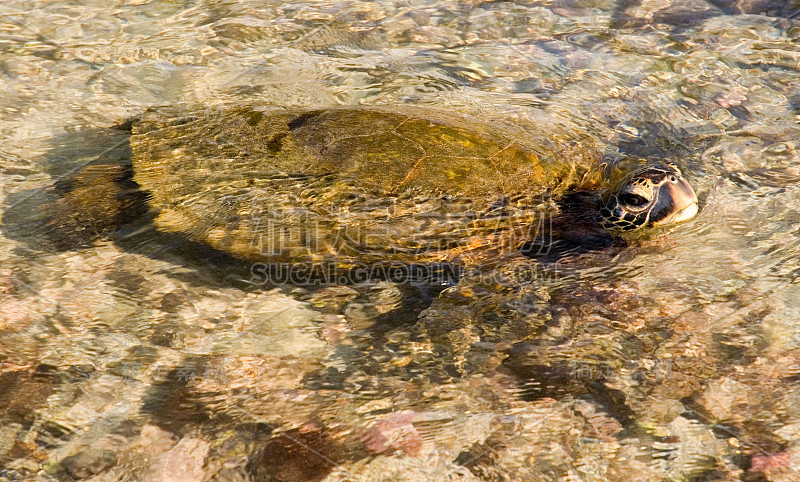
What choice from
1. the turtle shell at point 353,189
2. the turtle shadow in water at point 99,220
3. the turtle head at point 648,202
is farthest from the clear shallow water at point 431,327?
the turtle shell at point 353,189

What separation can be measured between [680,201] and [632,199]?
0.28 meters

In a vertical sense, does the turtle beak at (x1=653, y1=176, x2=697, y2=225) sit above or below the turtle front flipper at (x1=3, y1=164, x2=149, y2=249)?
above

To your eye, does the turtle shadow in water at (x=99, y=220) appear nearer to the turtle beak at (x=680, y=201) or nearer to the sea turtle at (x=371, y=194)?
the sea turtle at (x=371, y=194)

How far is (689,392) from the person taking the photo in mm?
2643

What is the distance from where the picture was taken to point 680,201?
3.51m

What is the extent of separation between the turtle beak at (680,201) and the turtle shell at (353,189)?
1.95 ft

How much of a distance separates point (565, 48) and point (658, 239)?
2.41m

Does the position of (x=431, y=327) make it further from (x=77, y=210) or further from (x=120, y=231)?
(x=77, y=210)

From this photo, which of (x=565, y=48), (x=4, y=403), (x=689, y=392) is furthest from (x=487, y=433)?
(x=565, y=48)

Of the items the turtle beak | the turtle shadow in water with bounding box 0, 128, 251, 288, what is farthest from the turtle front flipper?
the turtle beak

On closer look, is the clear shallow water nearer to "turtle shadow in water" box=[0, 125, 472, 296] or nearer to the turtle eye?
"turtle shadow in water" box=[0, 125, 472, 296]

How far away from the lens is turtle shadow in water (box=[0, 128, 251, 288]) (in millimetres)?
3406

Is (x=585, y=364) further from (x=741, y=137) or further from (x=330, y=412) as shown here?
(x=741, y=137)

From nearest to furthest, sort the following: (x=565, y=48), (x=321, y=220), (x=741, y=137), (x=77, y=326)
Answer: (x=77, y=326)
(x=321, y=220)
(x=741, y=137)
(x=565, y=48)
